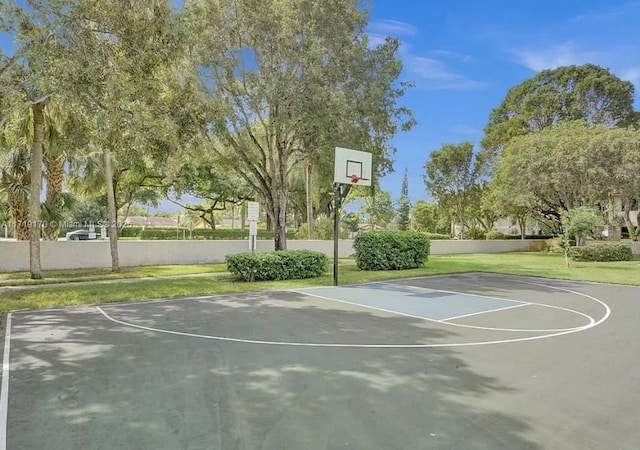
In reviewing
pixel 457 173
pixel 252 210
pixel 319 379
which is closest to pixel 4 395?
pixel 319 379

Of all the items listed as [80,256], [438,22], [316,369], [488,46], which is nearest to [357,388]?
[316,369]

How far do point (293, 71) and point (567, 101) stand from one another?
28.9m

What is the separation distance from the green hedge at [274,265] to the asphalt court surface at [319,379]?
4.30 meters

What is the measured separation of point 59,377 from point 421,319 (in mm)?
5507

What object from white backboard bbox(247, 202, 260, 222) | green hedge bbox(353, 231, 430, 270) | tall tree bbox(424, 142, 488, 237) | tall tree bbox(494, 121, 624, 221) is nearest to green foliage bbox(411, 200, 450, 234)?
tall tree bbox(424, 142, 488, 237)

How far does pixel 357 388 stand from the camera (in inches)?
165

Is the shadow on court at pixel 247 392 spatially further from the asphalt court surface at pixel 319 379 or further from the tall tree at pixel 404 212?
the tall tree at pixel 404 212

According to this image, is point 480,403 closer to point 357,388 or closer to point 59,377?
point 357,388

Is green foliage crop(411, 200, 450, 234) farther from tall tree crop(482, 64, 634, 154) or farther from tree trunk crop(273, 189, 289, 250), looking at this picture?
tree trunk crop(273, 189, 289, 250)

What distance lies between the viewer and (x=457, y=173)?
33.4 m

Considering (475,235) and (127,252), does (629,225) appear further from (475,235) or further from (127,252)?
(127,252)

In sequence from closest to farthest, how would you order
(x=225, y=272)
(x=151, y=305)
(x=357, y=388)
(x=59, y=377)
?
(x=357, y=388) → (x=59, y=377) → (x=151, y=305) → (x=225, y=272)

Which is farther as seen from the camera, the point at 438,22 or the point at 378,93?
the point at 438,22

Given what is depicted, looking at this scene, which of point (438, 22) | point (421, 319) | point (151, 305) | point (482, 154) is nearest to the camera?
point (421, 319)
